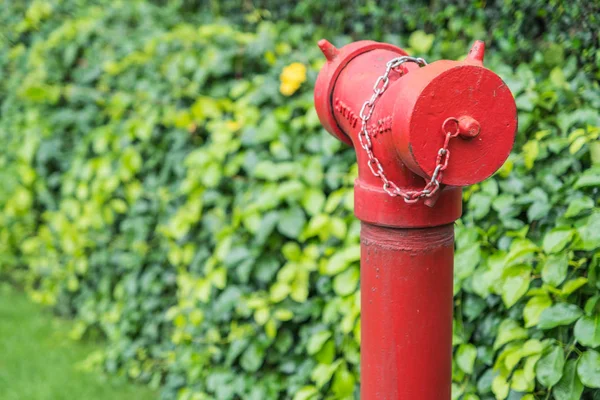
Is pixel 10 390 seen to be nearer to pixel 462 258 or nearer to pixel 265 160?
pixel 265 160

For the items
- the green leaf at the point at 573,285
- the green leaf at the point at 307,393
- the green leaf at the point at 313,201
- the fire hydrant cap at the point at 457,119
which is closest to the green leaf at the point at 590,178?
the green leaf at the point at 573,285

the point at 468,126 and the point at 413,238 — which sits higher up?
the point at 468,126

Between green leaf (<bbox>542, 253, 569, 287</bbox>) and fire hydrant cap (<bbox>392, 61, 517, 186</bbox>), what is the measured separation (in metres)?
0.56

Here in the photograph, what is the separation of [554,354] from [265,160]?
4.50 ft

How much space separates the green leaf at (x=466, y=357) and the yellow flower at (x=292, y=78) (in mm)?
1246

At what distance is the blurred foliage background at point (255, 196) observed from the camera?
1.94 meters

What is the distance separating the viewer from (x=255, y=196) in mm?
2660

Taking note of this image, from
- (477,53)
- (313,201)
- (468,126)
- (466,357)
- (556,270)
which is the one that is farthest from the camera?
(313,201)

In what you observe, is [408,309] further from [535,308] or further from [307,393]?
[307,393]

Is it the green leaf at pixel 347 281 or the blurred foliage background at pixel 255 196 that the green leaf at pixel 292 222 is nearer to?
the blurred foliage background at pixel 255 196

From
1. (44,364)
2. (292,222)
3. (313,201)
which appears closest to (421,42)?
(313,201)

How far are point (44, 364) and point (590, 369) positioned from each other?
2.68 metres

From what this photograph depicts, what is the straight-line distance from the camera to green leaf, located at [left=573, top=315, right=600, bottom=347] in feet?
5.53

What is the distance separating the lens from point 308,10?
3264 mm
